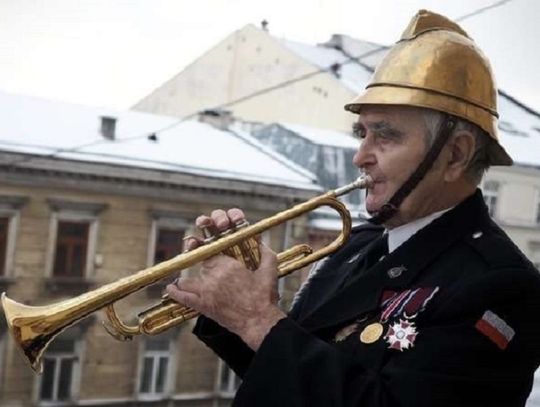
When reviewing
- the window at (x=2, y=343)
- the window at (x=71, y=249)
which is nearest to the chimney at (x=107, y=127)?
the window at (x=71, y=249)

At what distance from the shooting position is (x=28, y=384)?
10289 millimetres

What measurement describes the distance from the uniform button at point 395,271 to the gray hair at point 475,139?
0.21 m

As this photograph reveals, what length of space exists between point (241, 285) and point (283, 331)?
0.10m

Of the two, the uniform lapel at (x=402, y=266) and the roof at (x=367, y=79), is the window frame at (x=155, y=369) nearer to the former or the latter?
the roof at (x=367, y=79)

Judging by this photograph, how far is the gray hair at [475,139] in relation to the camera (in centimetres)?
141

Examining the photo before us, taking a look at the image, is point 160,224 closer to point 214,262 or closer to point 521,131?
point 521,131

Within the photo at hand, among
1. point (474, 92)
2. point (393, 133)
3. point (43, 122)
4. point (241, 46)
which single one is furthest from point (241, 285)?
point (241, 46)

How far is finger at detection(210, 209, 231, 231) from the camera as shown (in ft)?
4.84

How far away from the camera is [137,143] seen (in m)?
10.4

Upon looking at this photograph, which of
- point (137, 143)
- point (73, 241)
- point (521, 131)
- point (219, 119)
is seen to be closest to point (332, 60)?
point (219, 119)

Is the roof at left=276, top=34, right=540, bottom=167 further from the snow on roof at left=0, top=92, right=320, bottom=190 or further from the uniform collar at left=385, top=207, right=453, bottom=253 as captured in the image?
the uniform collar at left=385, top=207, right=453, bottom=253

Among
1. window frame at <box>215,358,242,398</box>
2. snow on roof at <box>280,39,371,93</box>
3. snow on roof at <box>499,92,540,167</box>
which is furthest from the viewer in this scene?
snow on roof at <box>280,39,371,93</box>

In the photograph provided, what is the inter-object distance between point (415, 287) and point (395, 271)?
0.20 feet

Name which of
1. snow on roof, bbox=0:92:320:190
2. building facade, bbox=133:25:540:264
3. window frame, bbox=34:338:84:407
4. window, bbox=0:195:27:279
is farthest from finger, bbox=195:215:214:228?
window frame, bbox=34:338:84:407
